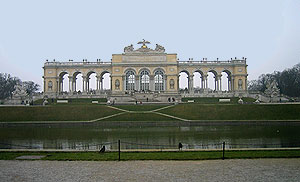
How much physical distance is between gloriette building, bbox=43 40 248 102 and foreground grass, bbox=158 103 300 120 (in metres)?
22.6

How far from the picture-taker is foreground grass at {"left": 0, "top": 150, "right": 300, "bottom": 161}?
12.2 meters

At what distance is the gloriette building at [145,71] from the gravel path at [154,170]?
168ft

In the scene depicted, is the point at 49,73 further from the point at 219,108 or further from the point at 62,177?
the point at 62,177

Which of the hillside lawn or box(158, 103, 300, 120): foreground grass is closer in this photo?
box(158, 103, 300, 120): foreground grass

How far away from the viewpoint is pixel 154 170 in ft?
33.0

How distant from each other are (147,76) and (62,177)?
183ft

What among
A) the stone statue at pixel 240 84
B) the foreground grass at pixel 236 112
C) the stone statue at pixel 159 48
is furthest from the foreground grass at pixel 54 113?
the stone statue at pixel 240 84

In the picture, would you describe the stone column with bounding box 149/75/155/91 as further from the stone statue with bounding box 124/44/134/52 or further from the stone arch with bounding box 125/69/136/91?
the stone statue with bounding box 124/44/134/52

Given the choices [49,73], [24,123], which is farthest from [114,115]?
[49,73]

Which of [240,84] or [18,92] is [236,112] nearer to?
[240,84]

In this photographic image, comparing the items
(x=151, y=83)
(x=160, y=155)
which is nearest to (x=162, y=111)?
(x=151, y=83)

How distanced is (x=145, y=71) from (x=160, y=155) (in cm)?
5199

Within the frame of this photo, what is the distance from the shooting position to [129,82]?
212ft

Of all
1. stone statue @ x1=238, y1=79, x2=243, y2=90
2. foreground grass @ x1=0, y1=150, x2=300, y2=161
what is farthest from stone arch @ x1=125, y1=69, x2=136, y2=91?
foreground grass @ x1=0, y1=150, x2=300, y2=161
